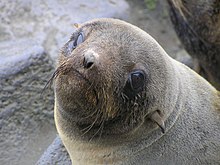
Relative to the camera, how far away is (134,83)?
147 inches

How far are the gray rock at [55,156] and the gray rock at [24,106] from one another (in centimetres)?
42

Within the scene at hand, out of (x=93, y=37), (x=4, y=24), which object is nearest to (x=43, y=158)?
(x=93, y=37)

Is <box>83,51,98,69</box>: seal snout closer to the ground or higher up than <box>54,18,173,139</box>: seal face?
higher up

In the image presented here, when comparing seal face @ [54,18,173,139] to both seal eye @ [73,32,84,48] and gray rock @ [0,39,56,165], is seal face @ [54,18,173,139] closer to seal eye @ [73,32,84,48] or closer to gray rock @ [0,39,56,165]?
seal eye @ [73,32,84,48]

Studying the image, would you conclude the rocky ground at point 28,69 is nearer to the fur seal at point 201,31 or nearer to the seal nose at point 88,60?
the fur seal at point 201,31

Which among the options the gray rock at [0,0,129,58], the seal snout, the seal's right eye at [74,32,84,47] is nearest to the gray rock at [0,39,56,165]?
the gray rock at [0,0,129,58]

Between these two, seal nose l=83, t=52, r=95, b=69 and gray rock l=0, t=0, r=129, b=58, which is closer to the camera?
seal nose l=83, t=52, r=95, b=69

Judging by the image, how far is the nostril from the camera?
3.49 metres

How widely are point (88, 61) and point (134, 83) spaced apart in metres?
0.37

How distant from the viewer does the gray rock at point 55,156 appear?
15.7 feet

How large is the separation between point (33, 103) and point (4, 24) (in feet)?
Answer: 3.71

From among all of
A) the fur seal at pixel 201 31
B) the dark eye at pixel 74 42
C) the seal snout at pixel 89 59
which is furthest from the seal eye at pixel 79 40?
the fur seal at pixel 201 31

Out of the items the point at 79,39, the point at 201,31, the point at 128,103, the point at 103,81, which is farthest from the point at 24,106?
the point at 103,81

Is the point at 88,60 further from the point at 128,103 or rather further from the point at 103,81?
the point at 128,103
